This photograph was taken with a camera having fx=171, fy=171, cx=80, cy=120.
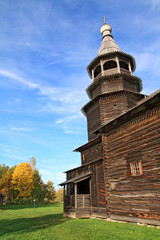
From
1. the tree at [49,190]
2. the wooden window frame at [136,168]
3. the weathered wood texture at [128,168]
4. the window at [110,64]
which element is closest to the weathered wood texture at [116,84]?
the window at [110,64]

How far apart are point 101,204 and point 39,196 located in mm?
47463

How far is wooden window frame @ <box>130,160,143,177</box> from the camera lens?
1104 cm

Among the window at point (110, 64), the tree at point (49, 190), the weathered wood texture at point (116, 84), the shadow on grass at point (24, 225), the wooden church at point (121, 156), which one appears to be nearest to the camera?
the wooden church at point (121, 156)

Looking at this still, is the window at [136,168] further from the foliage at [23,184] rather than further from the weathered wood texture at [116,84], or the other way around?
the foliage at [23,184]

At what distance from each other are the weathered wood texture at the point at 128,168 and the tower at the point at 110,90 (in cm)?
570

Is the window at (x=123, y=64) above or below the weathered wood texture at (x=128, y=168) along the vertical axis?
above

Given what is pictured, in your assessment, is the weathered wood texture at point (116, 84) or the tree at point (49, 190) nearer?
the weathered wood texture at point (116, 84)

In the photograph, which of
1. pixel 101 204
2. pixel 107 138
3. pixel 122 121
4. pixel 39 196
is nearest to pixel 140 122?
pixel 122 121

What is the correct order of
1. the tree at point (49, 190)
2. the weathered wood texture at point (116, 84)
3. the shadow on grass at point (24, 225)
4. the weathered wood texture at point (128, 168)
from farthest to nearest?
the tree at point (49, 190) → the weathered wood texture at point (116, 84) → the shadow on grass at point (24, 225) → the weathered wood texture at point (128, 168)

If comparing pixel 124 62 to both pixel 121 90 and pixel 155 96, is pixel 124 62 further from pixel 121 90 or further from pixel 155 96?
pixel 155 96

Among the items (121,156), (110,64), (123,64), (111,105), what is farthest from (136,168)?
(123,64)

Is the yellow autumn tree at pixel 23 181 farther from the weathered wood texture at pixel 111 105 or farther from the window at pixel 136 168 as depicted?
the window at pixel 136 168

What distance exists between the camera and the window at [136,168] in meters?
11.0

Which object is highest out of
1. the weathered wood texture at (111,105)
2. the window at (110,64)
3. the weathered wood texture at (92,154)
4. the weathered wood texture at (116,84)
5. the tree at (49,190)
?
the window at (110,64)
